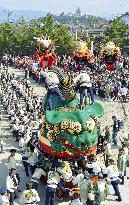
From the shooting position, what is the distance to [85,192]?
1362 cm

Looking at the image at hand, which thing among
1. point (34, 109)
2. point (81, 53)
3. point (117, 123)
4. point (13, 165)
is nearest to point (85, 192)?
point (13, 165)

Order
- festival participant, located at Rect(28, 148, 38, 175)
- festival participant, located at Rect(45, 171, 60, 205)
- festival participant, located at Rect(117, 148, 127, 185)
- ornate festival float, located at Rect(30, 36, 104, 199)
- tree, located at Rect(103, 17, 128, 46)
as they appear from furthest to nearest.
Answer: tree, located at Rect(103, 17, 128, 46), festival participant, located at Rect(28, 148, 38, 175), festival participant, located at Rect(117, 148, 127, 185), ornate festival float, located at Rect(30, 36, 104, 199), festival participant, located at Rect(45, 171, 60, 205)

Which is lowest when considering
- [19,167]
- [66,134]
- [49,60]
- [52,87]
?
[19,167]

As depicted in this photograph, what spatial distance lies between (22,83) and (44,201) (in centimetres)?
1528

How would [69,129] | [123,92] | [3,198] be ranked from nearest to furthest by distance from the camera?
[3,198]
[69,129]
[123,92]

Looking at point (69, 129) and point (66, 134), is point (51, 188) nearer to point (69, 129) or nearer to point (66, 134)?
point (66, 134)

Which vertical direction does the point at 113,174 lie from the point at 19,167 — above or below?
above

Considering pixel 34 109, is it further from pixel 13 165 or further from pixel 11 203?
pixel 11 203

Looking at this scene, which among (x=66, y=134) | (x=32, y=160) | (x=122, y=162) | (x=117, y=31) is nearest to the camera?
(x=66, y=134)

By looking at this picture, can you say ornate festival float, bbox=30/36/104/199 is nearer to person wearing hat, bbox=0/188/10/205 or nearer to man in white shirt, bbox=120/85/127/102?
person wearing hat, bbox=0/188/10/205

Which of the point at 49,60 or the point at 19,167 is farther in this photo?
the point at 49,60

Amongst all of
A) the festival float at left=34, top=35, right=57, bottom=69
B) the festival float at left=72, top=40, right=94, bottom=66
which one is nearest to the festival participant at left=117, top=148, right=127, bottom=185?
the festival float at left=34, top=35, right=57, bottom=69

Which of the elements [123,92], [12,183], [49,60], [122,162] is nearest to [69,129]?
[12,183]

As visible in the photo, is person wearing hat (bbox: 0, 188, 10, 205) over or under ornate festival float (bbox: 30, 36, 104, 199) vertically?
under
